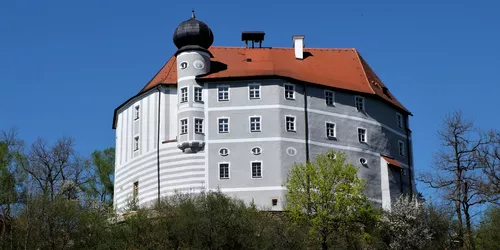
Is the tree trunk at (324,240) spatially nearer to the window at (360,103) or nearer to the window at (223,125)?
the window at (223,125)

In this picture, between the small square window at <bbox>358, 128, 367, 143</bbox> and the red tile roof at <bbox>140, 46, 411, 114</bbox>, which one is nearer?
the red tile roof at <bbox>140, 46, 411, 114</bbox>

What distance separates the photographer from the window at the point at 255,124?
183 ft

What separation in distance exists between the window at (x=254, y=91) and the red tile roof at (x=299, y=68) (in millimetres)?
696

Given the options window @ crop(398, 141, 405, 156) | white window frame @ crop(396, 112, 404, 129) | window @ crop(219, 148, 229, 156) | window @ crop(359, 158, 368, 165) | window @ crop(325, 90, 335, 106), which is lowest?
window @ crop(359, 158, 368, 165)

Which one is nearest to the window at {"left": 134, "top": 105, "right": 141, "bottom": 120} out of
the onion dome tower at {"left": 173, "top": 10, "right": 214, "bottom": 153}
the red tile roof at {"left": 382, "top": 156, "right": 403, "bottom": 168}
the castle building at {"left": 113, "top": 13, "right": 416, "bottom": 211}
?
the castle building at {"left": 113, "top": 13, "right": 416, "bottom": 211}

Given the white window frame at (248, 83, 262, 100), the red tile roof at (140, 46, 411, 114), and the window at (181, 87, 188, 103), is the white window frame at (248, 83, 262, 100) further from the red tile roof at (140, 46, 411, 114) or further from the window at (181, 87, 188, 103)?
the window at (181, 87, 188, 103)

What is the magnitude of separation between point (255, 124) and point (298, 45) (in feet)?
28.3

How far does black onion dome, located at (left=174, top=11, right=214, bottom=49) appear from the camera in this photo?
57.2m

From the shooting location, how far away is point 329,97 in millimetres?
58156

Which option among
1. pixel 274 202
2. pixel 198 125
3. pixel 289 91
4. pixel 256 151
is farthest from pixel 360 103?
pixel 198 125

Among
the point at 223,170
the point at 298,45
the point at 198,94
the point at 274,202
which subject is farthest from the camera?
the point at 298,45

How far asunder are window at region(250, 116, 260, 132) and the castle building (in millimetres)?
62

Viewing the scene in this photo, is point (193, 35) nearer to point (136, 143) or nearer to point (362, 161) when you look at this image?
point (136, 143)

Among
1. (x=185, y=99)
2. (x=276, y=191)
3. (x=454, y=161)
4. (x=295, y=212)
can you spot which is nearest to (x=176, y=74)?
(x=185, y=99)
